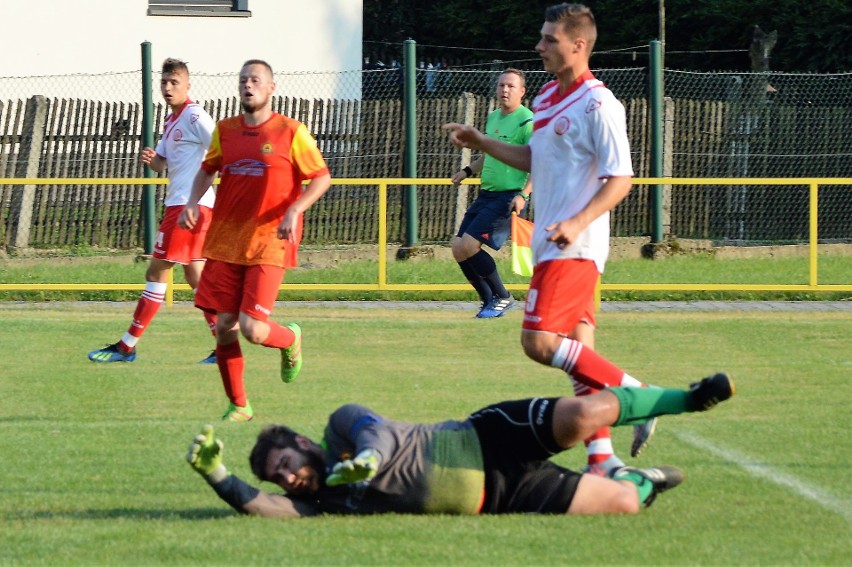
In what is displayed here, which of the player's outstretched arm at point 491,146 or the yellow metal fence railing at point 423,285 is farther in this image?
the yellow metal fence railing at point 423,285

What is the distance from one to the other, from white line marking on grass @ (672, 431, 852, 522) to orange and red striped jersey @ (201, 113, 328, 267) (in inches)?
99.8

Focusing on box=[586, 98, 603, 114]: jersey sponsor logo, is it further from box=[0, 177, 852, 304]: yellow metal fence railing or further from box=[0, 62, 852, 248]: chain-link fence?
box=[0, 62, 852, 248]: chain-link fence

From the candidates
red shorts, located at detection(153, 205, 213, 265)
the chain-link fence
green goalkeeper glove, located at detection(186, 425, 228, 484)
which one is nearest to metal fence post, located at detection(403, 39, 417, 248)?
the chain-link fence

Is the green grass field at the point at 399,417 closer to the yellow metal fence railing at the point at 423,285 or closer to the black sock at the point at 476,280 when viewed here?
the black sock at the point at 476,280

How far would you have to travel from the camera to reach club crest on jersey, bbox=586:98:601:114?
22.0 feet

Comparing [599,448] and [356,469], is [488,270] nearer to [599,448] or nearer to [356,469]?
[599,448]

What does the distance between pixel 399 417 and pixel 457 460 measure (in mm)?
2777

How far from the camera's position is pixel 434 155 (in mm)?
18188

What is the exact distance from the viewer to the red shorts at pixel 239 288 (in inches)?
335

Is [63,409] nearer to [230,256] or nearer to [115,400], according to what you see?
[115,400]

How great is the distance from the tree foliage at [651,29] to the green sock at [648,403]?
25083mm

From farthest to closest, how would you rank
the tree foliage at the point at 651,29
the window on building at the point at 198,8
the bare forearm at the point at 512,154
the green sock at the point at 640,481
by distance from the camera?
the tree foliage at the point at 651,29
the window on building at the point at 198,8
the bare forearm at the point at 512,154
the green sock at the point at 640,481

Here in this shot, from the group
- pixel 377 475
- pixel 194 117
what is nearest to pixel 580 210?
pixel 377 475

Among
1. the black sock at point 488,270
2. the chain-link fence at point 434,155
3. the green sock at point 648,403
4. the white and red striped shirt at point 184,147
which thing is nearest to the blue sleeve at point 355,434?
the green sock at point 648,403
